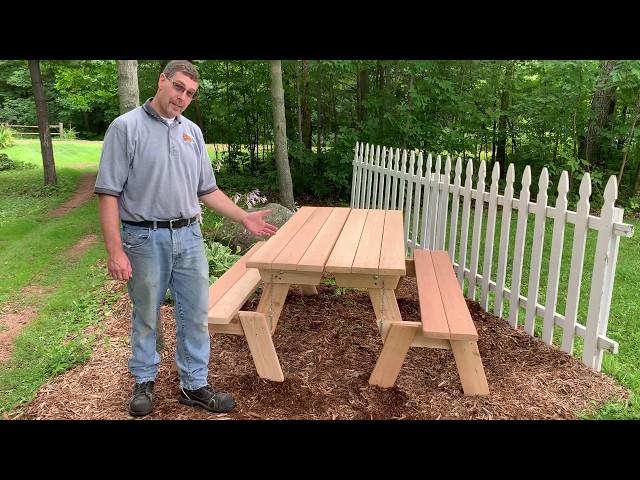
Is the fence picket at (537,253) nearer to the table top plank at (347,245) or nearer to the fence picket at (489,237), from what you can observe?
the fence picket at (489,237)

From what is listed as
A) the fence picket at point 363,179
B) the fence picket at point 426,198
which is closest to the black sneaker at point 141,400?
the fence picket at point 426,198

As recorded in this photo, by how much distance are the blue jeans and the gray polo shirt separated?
0.38 ft

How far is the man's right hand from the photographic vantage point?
2.76m

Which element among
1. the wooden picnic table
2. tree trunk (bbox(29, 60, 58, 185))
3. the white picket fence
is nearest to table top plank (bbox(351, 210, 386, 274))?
the wooden picnic table

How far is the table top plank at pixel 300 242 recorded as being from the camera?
3383mm

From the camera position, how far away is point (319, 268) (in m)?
3.32

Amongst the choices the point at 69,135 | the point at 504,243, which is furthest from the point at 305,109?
the point at 69,135

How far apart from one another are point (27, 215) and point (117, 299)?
678 centimetres

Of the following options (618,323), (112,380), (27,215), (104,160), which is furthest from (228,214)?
(27,215)

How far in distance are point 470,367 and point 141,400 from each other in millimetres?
1927

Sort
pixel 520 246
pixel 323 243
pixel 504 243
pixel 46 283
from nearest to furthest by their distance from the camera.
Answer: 1. pixel 323 243
2. pixel 520 246
3. pixel 504 243
4. pixel 46 283

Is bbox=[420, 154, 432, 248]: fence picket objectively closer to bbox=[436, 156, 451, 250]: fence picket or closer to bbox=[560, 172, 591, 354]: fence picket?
bbox=[436, 156, 451, 250]: fence picket

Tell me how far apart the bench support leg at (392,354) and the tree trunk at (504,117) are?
30.4 ft

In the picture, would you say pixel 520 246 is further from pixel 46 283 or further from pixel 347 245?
pixel 46 283
